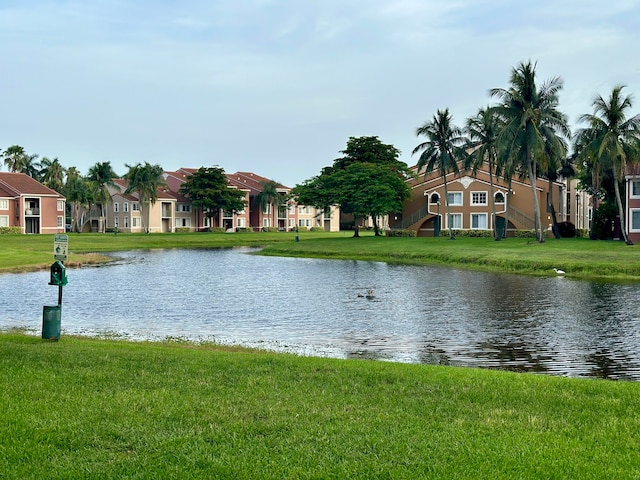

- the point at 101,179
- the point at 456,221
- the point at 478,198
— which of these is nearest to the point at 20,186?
the point at 101,179

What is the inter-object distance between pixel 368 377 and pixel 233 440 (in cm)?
386

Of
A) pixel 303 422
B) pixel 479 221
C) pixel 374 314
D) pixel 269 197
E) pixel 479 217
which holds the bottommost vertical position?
pixel 374 314

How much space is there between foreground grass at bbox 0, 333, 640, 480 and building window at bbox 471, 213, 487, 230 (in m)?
71.5

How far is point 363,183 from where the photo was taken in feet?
270

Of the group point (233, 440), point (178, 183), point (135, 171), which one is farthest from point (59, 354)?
point (178, 183)

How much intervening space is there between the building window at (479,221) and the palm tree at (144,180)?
175 ft

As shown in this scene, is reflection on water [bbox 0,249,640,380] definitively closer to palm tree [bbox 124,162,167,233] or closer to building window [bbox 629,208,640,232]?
building window [bbox 629,208,640,232]

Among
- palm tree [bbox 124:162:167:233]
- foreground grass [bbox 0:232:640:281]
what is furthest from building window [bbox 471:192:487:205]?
palm tree [bbox 124:162:167:233]

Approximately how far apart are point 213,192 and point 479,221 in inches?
1952

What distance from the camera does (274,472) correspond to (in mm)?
6672

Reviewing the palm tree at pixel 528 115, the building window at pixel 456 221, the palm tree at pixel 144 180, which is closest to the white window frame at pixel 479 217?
the building window at pixel 456 221

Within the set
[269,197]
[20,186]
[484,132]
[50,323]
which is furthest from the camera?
[269,197]

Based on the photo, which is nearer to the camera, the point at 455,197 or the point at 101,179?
Answer: the point at 455,197

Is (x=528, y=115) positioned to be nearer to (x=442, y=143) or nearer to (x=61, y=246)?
(x=442, y=143)
